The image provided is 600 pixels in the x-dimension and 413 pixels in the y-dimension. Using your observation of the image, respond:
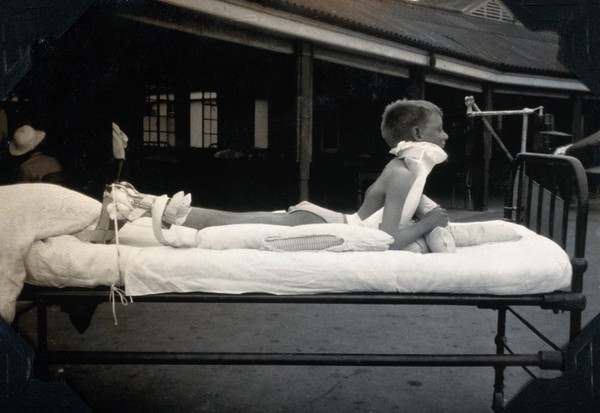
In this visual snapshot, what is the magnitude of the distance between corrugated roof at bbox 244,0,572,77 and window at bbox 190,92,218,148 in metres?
2.69

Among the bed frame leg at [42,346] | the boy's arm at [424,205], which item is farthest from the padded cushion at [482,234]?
the bed frame leg at [42,346]

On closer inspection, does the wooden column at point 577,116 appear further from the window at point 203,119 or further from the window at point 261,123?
the window at point 203,119

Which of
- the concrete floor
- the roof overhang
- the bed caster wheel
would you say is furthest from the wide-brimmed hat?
the bed caster wheel

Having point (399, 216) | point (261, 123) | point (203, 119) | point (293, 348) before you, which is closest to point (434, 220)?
point (399, 216)

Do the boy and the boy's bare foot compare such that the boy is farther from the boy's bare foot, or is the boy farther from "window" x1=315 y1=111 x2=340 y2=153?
"window" x1=315 y1=111 x2=340 y2=153

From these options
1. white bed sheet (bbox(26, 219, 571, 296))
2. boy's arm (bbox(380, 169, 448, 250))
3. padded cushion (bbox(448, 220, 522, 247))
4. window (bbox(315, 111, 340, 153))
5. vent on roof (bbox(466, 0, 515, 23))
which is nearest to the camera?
white bed sheet (bbox(26, 219, 571, 296))

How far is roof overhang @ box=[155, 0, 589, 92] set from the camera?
4.98m

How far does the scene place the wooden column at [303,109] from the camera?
245 inches

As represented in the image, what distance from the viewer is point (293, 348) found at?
3.63 meters

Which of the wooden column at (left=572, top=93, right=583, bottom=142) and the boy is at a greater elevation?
the wooden column at (left=572, top=93, right=583, bottom=142)

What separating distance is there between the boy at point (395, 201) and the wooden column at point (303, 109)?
11.6ft

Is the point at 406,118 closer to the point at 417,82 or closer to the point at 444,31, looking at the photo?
the point at 417,82

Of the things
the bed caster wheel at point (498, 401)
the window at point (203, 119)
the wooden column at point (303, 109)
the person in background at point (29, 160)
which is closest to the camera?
the bed caster wheel at point (498, 401)

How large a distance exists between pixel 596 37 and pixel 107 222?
195 centimetres
